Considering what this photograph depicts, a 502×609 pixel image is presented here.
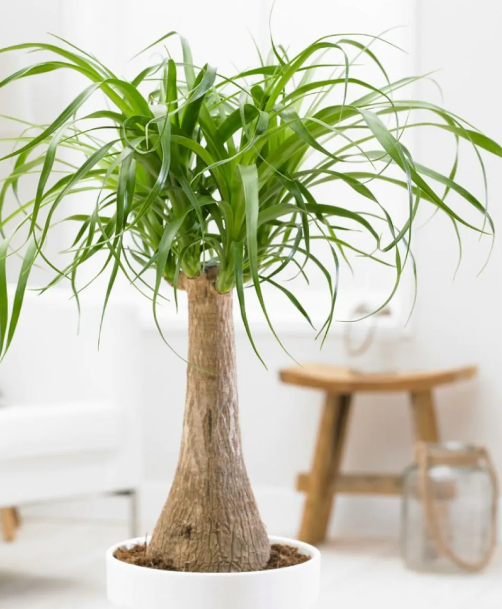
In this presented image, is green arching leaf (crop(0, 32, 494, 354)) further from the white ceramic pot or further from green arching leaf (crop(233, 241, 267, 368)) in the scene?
the white ceramic pot

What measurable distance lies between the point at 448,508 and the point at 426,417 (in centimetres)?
31

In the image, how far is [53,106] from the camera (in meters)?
3.57

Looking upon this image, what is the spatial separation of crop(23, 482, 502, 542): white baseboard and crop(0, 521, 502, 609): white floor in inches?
4.3

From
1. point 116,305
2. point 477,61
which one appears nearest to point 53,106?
point 116,305

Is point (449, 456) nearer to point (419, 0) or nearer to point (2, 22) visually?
point (419, 0)

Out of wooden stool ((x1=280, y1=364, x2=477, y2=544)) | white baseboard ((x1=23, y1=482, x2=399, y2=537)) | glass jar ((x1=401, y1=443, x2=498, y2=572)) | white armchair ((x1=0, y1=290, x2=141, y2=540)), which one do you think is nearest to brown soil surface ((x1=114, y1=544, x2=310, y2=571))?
white armchair ((x1=0, y1=290, x2=141, y2=540))

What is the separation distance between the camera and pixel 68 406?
2.53 meters

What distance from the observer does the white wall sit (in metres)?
3.06

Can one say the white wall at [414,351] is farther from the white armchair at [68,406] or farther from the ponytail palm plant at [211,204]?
the ponytail palm plant at [211,204]

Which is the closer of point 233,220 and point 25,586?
point 233,220

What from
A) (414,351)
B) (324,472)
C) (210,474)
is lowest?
(324,472)

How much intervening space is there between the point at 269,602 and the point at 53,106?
287 centimetres

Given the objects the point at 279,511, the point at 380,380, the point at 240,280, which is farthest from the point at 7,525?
the point at 240,280

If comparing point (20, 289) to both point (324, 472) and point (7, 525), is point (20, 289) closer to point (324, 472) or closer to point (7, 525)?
point (324, 472)
